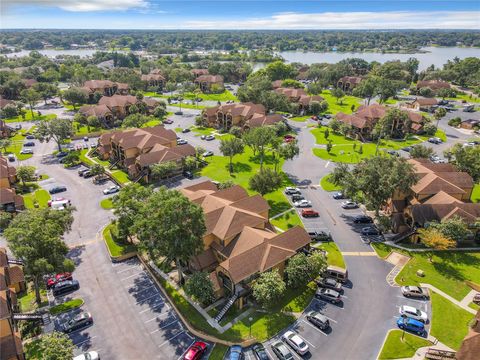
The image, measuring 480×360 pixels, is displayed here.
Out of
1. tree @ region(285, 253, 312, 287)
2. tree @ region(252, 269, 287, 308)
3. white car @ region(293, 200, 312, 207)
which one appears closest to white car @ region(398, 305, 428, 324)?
tree @ region(285, 253, 312, 287)

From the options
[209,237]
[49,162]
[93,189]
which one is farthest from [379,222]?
[49,162]

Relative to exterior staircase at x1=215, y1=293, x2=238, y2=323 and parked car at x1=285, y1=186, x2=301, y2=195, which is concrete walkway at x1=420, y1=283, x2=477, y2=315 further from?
parked car at x1=285, y1=186, x2=301, y2=195

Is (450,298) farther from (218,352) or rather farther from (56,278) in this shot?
(56,278)

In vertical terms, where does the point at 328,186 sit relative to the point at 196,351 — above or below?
above

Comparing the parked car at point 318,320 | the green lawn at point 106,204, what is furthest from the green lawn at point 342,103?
the parked car at point 318,320

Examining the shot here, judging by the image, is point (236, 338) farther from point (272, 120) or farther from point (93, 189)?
point (272, 120)

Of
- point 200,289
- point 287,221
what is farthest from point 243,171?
point 200,289
